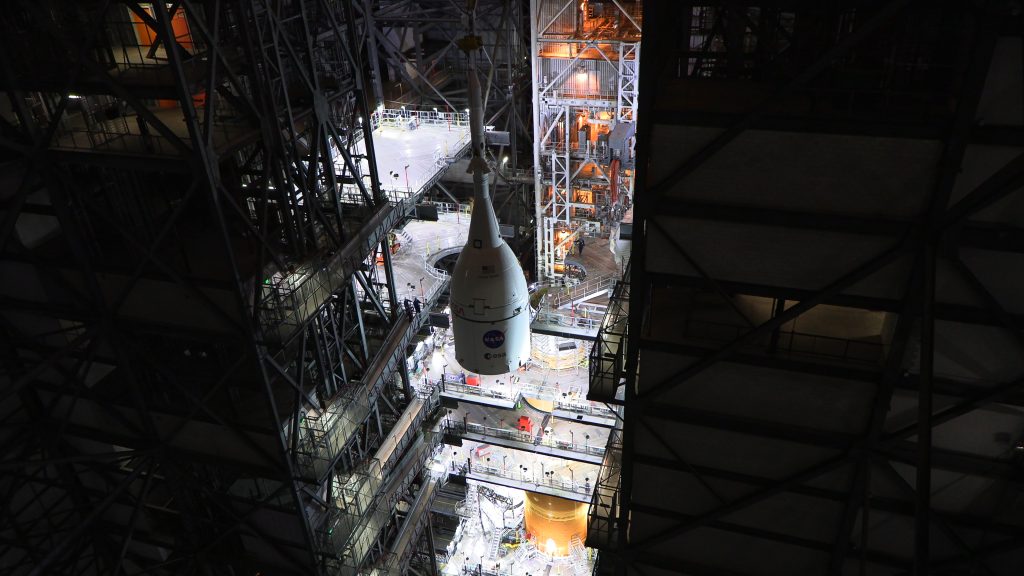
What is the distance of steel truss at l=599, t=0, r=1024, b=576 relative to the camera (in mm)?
8891

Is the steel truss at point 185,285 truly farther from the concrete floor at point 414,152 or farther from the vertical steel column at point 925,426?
the vertical steel column at point 925,426

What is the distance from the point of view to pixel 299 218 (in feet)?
46.0

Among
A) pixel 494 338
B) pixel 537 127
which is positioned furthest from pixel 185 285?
pixel 537 127

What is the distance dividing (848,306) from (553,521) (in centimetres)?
1701

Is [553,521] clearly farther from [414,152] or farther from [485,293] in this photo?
[414,152]

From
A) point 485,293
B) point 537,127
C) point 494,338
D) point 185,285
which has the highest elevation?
point 185,285

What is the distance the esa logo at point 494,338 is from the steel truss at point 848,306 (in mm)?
4223

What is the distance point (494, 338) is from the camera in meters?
16.2

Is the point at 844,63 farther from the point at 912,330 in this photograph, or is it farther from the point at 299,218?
the point at 299,218

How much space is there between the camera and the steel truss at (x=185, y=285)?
40.4 feet

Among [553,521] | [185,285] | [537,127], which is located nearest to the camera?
[185,285]

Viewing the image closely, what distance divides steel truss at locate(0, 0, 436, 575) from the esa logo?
2711 millimetres

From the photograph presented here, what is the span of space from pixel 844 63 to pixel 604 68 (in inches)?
610

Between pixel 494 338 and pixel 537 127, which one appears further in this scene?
pixel 537 127
